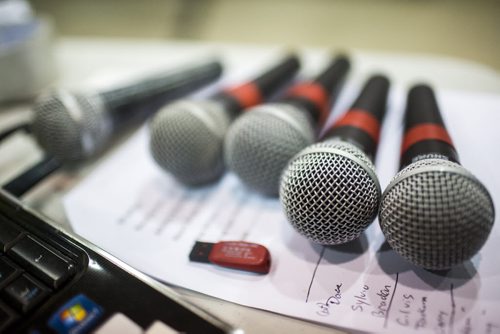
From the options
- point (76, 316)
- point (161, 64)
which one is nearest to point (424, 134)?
point (76, 316)

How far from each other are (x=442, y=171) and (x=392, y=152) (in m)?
0.22

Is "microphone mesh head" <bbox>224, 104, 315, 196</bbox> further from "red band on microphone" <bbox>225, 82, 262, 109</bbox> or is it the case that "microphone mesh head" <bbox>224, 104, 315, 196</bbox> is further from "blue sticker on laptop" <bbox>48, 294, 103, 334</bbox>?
"blue sticker on laptop" <bbox>48, 294, 103, 334</bbox>

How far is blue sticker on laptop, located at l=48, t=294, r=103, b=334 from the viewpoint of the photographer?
312 millimetres

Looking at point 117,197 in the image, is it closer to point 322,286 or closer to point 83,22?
point 322,286

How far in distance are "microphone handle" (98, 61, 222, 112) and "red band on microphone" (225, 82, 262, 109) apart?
15cm

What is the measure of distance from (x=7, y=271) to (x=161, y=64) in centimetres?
62

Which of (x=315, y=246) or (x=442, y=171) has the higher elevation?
(x=442, y=171)

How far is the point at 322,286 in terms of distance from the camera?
39cm

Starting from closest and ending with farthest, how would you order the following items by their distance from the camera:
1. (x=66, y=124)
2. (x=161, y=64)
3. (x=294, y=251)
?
(x=294, y=251)
(x=66, y=124)
(x=161, y=64)

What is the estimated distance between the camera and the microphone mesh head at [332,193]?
364mm

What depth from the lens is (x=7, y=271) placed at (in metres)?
0.35

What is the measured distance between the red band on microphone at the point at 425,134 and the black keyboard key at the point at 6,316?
42 centimetres

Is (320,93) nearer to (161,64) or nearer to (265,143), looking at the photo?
(265,143)

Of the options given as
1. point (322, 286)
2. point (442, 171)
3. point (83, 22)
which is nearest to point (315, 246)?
point (322, 286)
